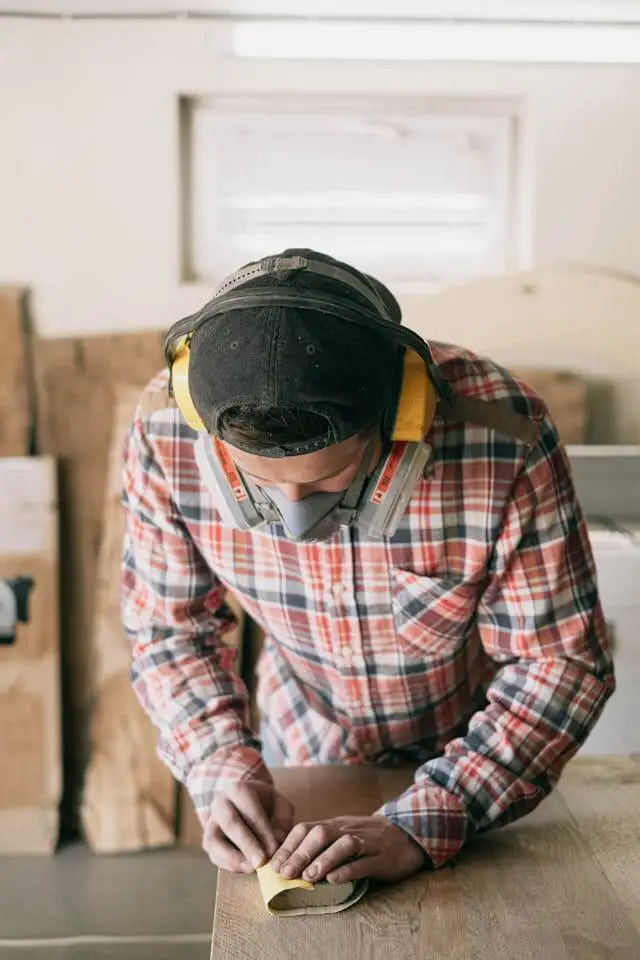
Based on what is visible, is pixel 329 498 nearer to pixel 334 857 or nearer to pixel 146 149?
pixel 334 857

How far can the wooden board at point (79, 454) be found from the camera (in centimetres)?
275

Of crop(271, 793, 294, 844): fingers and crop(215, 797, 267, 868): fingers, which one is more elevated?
crop(215, 797, 267, 868): fingers

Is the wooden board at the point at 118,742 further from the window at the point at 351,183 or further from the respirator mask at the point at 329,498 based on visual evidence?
the respirator mask at the point at 329,498

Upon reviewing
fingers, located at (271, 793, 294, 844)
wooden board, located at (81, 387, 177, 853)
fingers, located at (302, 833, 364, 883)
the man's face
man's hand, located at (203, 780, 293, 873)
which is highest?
the man's face

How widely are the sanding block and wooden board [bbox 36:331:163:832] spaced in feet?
6.29

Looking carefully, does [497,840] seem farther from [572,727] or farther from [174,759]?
[174,759]

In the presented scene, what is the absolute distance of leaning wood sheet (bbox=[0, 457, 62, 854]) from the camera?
271cm

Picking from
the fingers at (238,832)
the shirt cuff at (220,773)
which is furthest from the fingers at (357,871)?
the shirt cuff at (220,773)

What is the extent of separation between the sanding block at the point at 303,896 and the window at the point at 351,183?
6.73ft

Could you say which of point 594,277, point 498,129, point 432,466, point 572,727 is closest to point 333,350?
point 432,466

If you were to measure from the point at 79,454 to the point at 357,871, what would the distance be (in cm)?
198

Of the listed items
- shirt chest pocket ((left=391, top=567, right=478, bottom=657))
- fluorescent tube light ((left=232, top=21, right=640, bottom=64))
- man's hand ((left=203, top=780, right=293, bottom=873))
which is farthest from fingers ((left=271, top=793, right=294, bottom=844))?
fluorescent tube light ((left=232, top=21, right=640, bottom=64))

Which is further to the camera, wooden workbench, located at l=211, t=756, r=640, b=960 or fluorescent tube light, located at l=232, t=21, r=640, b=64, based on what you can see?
fluorescent tube light, located at l=232, t=21, r=640, b=64

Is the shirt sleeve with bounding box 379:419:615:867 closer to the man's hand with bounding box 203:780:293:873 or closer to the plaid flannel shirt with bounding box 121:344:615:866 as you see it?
the plaid flannel shirt with bounding box 121:344:615:866
